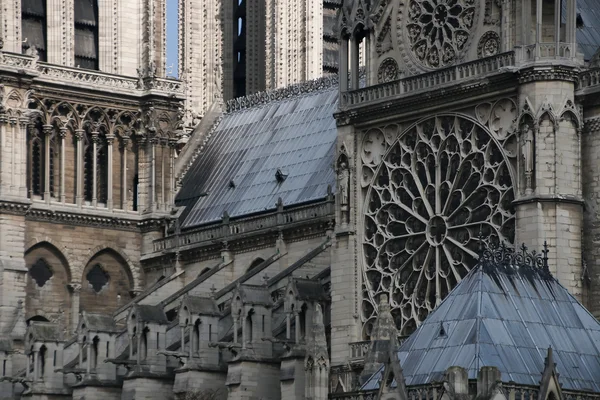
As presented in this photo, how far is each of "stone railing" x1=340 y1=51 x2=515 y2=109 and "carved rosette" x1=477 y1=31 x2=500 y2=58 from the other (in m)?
0.40

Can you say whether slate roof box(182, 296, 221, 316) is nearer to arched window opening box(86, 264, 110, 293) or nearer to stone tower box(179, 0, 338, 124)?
arched window opening box(86, 264, 110, 293)

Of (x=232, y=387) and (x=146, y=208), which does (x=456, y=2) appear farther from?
(x=146, y=208)

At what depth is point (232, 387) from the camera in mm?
68500

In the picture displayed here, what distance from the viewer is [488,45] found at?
198 feet

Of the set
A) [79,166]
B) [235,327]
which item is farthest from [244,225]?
[235,327]

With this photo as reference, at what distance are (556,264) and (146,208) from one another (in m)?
28.8

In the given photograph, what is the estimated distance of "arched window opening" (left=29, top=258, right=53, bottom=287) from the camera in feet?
267

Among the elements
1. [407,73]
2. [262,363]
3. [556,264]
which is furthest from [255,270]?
[556,264]

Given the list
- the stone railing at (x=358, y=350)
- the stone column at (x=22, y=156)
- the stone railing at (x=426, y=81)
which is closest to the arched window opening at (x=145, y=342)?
the stone column at (x=22, y=156)

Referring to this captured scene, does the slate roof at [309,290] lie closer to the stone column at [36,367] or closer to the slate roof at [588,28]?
the slate roof at [588,28]

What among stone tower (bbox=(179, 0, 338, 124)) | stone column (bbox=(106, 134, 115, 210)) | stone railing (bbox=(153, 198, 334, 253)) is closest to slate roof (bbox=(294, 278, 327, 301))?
stone railing (bbox=(153, 198, 334, 253))

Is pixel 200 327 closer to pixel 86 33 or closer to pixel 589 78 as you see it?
pixel 589 78

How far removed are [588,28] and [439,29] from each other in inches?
156

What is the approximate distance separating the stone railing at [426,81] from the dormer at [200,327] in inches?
407
